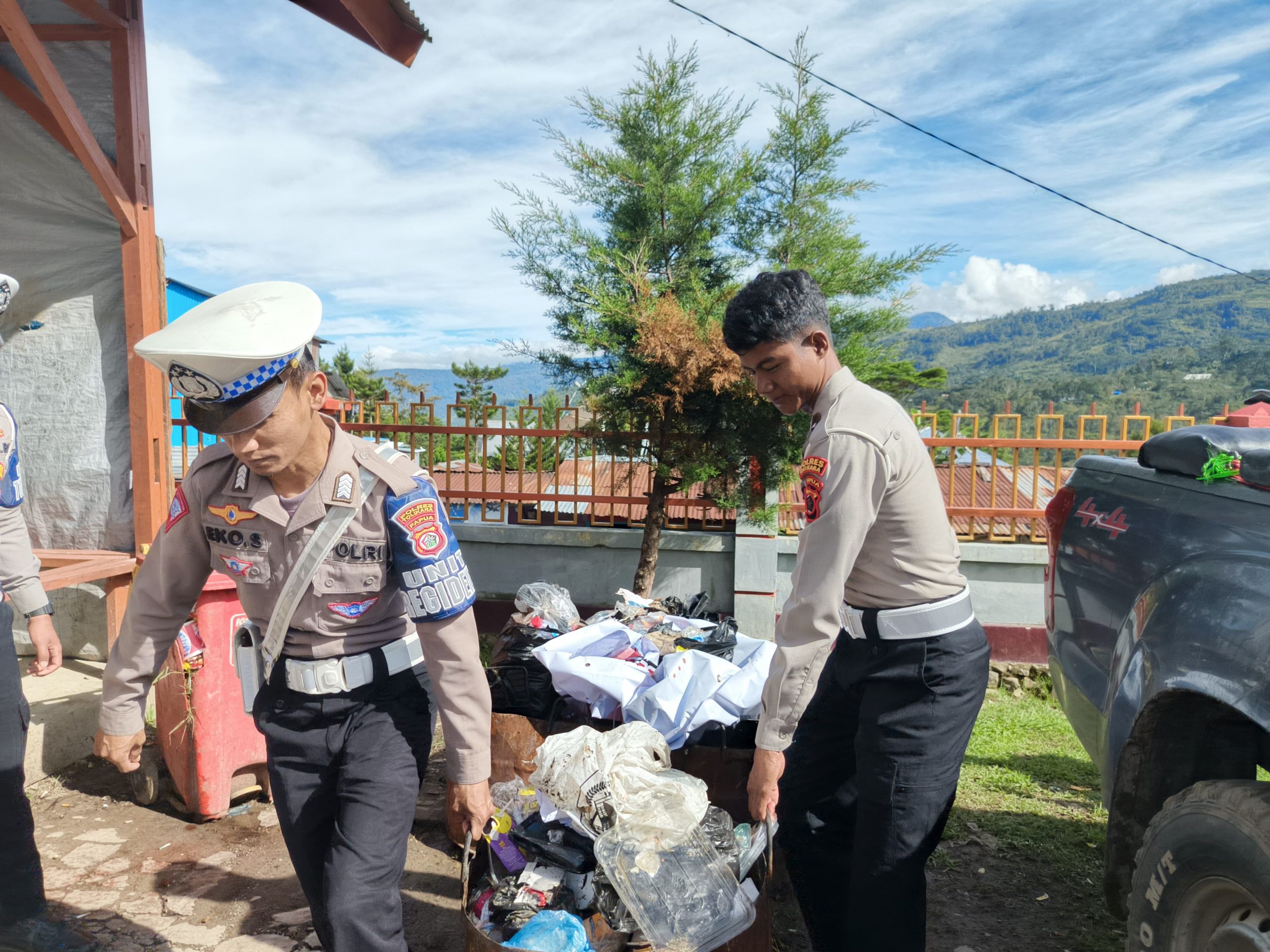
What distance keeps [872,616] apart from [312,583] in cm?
143

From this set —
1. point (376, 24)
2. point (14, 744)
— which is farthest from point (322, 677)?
point (376, 24)

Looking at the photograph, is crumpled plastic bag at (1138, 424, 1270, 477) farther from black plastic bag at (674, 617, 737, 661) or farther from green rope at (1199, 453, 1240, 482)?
black plastic bag at (674, 617, 737, 661)

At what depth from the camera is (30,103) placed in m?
4.59

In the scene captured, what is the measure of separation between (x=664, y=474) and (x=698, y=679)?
9.18 feet

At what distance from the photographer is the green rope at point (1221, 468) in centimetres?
202

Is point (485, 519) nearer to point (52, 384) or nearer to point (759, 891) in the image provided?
point (52, 384)

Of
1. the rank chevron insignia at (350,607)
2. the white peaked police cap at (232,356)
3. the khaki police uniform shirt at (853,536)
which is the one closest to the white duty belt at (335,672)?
the rank chevron insignia at (350,607)

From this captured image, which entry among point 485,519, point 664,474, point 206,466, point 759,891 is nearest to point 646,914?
point 759,891

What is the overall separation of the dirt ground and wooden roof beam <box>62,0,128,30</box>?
3918 mm

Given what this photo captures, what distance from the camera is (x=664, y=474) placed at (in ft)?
18.9

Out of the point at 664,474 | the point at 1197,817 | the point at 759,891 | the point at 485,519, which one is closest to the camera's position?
the point at 1197,817

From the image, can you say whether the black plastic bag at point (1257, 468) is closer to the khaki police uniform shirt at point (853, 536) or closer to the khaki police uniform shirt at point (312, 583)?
the khaki police uniform shirt at point (853, 536)

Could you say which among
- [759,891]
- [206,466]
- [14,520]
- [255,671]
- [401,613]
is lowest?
[759,891]

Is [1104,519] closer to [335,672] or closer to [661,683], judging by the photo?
[661,683]
